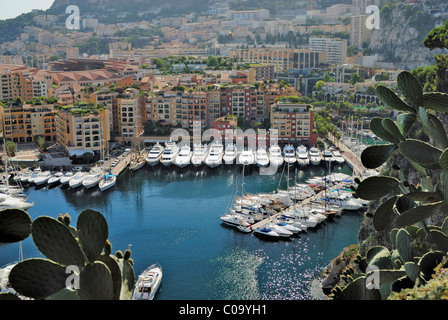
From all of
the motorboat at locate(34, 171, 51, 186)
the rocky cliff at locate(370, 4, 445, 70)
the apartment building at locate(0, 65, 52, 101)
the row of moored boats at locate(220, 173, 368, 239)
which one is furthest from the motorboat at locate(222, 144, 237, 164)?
the rocky cliff at locate(370, 4, 445, 70)

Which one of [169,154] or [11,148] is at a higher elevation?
[11,148]

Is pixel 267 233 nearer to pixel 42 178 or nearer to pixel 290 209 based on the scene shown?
pixel 290 209

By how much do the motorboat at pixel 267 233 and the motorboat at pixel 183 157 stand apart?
6.62m

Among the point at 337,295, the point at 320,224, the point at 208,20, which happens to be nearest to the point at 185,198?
the point at 320,224

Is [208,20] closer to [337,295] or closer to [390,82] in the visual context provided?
[390,82]

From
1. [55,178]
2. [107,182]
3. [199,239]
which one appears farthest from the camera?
[55,178]

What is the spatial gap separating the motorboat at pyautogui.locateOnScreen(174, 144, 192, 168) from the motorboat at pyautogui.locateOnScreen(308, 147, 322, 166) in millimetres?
3864

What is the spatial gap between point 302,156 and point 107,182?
244 inches

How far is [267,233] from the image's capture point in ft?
36.7

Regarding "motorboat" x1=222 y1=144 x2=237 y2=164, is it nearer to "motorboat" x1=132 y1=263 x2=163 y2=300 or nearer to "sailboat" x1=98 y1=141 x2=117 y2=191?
"sailboat" x1=98 y1=141 x2=117 y2=191

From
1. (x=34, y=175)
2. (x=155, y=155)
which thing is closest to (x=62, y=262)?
(x=34, y=175)

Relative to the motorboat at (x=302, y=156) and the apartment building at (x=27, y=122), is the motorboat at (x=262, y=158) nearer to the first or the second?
the motorboat at (x=302, y=156)

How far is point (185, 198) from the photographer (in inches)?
570

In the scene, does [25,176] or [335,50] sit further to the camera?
[335,50]
